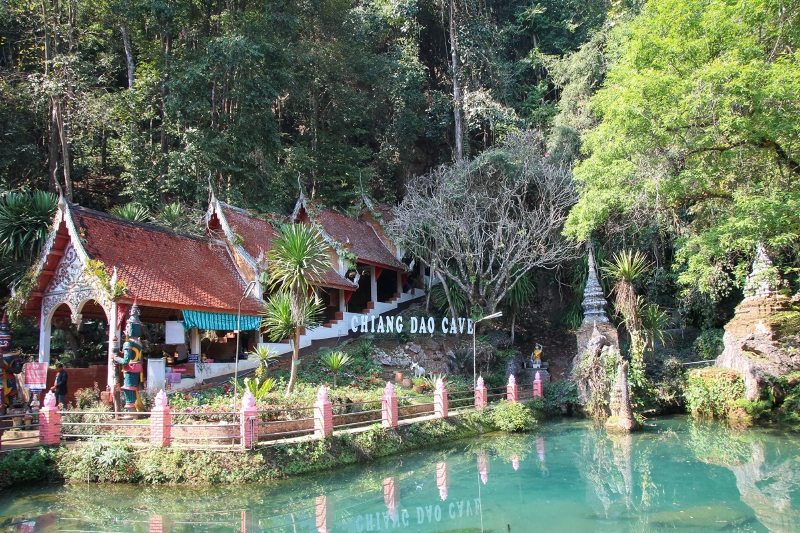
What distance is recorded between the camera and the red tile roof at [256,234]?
20359 millimetres

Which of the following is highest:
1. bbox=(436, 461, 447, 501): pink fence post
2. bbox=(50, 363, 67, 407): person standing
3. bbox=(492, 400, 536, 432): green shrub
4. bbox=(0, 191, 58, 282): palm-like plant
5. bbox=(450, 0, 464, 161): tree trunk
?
bbox=(450, 0, 464, 161): tree trunk

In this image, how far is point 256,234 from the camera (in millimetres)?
21312

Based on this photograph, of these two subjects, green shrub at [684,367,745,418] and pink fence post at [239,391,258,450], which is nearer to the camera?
pink fence post at [239,391,258,450]

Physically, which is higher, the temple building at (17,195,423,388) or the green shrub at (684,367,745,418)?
the temple building at (17,195,423,388)

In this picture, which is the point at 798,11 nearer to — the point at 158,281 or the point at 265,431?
the point at 265,431

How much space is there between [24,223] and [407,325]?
42.2 feet

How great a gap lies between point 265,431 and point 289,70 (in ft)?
54.7

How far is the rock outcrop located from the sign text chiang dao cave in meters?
8.49

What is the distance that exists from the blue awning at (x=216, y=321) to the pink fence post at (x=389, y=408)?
5.21m

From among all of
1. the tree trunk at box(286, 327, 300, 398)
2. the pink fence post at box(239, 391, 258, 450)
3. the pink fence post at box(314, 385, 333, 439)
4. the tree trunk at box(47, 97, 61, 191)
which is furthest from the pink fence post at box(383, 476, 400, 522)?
the tree trunk at box(47, 97, 61, 191)

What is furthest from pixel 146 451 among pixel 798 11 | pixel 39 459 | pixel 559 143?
pixel 559 143

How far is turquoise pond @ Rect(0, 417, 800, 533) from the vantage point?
9.63 meters

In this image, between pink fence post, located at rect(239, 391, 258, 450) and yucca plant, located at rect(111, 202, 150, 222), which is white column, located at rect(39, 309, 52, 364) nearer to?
yucca plant, located at rect(111, 202, 150, 222)

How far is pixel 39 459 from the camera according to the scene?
1201cm
